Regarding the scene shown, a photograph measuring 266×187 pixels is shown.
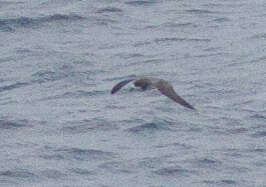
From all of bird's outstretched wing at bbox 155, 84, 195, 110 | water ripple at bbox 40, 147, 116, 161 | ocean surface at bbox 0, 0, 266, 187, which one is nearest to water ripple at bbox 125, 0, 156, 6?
ocean surface at bbox 0, 0, 266, 187

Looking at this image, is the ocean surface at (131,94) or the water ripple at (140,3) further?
Result: the water ripple at (140,3)

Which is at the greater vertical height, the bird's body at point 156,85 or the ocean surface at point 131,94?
the bird's body at point 156,85

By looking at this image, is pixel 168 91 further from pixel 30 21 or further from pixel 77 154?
pixel 30 21

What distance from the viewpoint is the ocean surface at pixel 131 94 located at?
788 inches

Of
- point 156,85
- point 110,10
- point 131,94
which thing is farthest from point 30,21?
point 156,85

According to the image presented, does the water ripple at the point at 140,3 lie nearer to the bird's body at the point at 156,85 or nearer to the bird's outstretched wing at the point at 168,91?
the bird's body at the point at 156,85

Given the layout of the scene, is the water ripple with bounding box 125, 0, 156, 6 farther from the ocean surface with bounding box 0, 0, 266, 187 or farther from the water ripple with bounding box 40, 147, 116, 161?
the water ripple with bounding box 40, 147, 116, 161

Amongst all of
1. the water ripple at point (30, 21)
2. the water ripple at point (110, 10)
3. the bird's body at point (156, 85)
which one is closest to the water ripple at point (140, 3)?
the water ripple at point (110, 10)

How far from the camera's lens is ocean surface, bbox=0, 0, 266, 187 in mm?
20016

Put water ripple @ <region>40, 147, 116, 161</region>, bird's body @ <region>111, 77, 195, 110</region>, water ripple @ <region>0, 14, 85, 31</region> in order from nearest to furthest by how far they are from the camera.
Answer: bird's body @ <region>111, 77, 195, 110</region>, water ripple @ <region>40, 147, 116, 161</region>, water ripple @ <region>0, 14, 85, 31</region>

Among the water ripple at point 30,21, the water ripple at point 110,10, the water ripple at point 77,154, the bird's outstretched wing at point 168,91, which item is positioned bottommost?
the water ripple at point 77,154

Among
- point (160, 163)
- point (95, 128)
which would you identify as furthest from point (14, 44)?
point (160, 163)

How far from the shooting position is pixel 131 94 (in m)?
23.7

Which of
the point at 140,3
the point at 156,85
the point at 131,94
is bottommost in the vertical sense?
the point at 131,94
